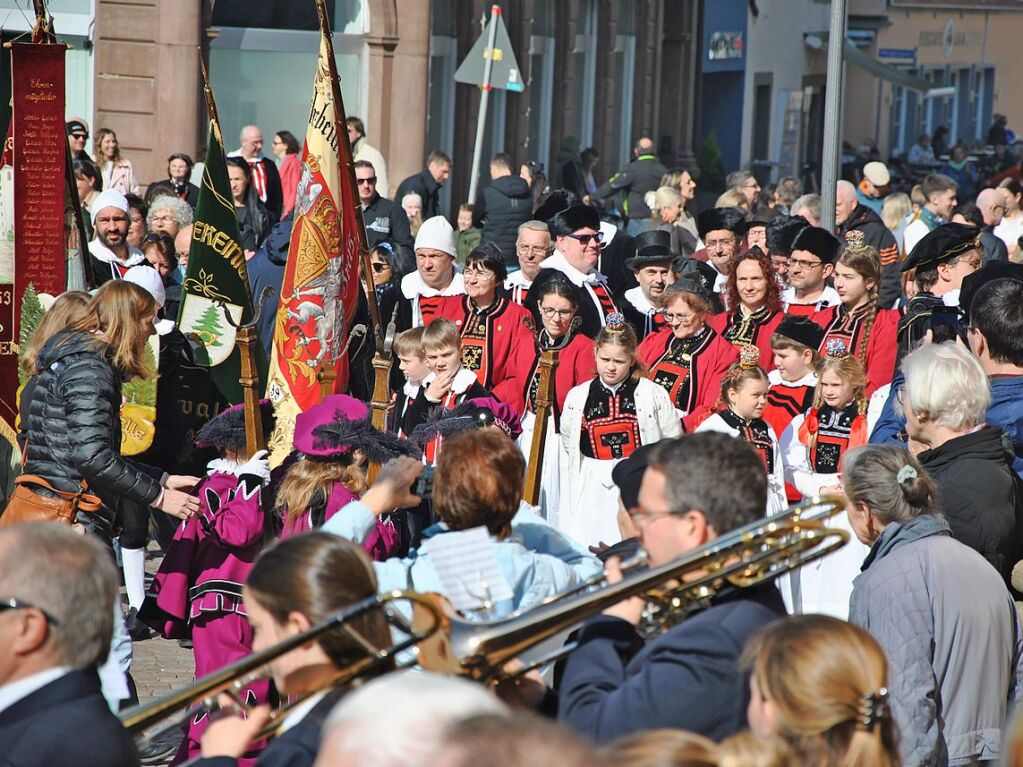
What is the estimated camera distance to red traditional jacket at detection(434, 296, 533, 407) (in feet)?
28.5

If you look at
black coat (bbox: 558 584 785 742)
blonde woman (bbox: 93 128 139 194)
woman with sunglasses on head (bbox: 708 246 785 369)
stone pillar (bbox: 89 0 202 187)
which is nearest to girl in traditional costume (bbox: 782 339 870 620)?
woman with sunglasses on head (bbox: 708 246 785 369)

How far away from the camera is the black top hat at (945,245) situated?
8977 millimetres

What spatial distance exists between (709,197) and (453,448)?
26514mm

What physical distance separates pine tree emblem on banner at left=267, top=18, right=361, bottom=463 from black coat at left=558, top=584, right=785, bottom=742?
167 inches

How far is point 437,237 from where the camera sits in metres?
9.56

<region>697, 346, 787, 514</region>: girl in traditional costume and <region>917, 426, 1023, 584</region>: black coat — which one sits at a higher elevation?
<region>917, 426, 1023, 584</region>: black coat

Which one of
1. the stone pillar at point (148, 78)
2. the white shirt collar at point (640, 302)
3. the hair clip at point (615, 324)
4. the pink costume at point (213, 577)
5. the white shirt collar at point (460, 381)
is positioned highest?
the stone pillar at point (148, 78)

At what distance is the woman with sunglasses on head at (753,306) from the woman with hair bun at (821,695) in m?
5.90

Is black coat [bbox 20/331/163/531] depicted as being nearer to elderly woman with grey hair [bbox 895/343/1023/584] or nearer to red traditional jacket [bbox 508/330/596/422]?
red traditional jacket [bbox 508/330/596/422]

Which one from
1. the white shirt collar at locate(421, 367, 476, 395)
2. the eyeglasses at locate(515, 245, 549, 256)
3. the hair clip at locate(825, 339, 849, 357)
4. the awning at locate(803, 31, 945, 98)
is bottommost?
the white shirt collar at locate(421, 367, 476, 395)

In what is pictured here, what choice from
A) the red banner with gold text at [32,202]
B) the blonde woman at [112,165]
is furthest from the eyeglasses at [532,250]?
the blonde woman at [112,165]

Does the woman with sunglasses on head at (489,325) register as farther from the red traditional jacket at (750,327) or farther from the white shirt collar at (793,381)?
the white shirt collar at (793,381)

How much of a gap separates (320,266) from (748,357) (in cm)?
195

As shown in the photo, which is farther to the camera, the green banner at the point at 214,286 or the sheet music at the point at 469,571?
the green banner at the point at 214,286
